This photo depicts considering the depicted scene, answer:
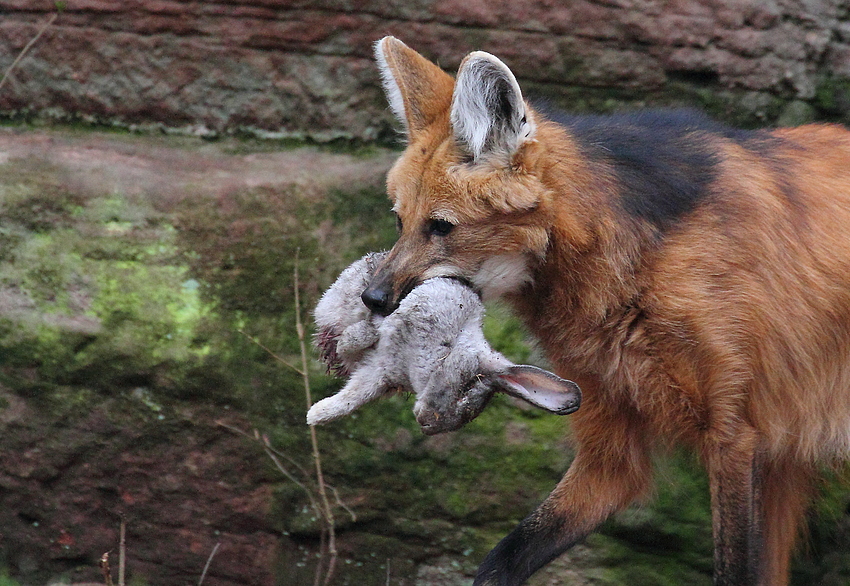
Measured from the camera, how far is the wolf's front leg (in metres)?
3.02

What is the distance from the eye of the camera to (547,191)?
268 cm

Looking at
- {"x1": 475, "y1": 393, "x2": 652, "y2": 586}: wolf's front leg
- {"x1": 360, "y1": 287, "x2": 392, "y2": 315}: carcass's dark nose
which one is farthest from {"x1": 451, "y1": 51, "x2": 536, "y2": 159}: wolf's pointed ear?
{"x1": 475, "y1": 393, "x2": 652, "y2": 586}: wolf's front leg

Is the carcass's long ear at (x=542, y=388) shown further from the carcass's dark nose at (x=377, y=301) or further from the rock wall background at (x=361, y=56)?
the rock wall background at (x=361, y=56)

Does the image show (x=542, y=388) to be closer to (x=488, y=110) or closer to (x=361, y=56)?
(x=488, y=110)

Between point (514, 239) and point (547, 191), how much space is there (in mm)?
180

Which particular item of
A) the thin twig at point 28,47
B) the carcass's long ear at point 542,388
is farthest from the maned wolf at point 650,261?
the thin twig at point 28,47

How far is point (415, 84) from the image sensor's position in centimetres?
295

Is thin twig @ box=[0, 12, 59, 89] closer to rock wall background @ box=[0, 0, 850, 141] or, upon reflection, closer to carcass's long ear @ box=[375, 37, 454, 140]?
rock wall background @ box=[0, 0, 850, 141]

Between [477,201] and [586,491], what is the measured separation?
47.9 inches

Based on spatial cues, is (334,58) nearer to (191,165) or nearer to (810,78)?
(191,165)

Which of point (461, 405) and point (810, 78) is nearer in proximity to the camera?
point (461, 405)

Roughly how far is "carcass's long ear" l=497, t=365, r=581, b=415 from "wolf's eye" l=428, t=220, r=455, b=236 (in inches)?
28.3

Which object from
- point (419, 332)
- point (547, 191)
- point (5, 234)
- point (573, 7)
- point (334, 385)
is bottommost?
point (334, 385)

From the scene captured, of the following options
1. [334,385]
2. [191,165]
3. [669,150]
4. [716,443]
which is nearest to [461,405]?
[716,443]
